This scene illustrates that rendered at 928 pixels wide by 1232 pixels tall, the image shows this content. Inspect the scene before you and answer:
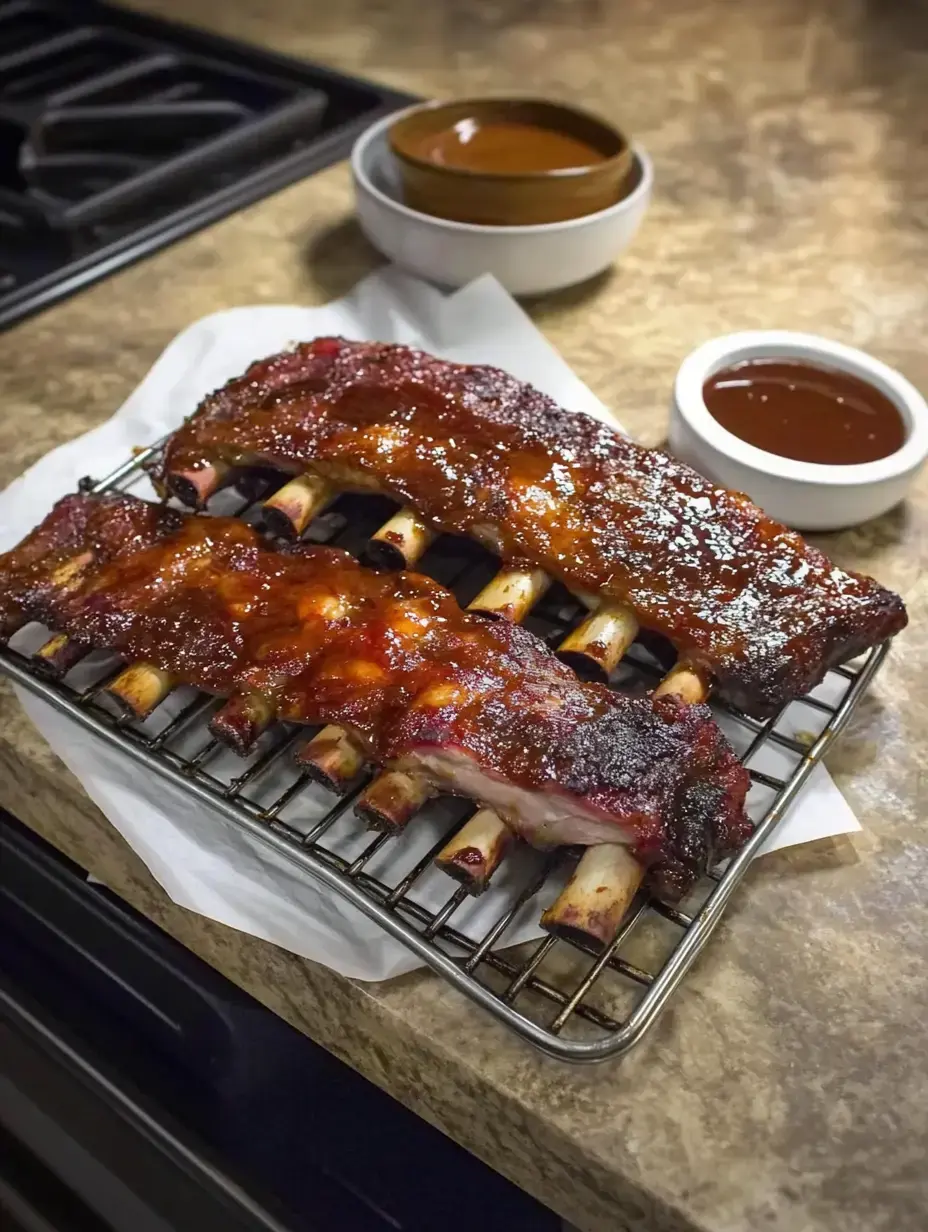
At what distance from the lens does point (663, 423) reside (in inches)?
56.6

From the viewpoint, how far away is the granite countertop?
765mm

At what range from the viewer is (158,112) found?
1.91 m

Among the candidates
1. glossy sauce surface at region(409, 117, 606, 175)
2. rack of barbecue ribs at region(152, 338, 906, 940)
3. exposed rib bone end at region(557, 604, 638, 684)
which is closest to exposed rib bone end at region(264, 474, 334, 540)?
rack of barbecue ribs at region(152, 338, 906, 940)

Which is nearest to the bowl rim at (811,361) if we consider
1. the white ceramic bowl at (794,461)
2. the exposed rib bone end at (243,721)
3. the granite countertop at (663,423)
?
the white ceramic bowl at (794,461)

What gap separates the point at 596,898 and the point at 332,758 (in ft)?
0.80

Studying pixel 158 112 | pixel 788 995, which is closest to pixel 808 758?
pixel 788 995

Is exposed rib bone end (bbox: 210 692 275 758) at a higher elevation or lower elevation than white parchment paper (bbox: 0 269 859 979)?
higher

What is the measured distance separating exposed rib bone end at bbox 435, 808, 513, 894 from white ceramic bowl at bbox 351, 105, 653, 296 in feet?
3.13

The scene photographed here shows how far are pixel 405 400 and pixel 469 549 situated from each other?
0.59 feet

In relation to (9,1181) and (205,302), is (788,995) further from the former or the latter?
(205,302)

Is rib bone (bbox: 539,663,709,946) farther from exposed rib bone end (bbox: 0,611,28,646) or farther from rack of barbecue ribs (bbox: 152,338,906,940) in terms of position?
exposed rib bone end (bbox: 0,611,28,646)

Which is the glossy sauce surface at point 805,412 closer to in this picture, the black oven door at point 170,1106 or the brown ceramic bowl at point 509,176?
the brown ceramic bowl at point 509,176

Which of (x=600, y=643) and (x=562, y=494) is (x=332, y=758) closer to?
(x=600, y=643)

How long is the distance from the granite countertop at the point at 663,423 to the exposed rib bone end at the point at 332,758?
15 centimetres
